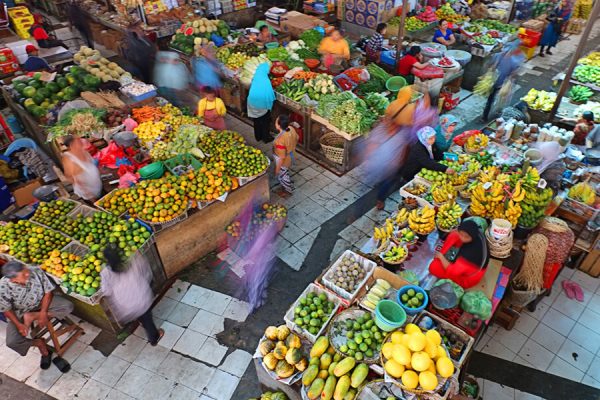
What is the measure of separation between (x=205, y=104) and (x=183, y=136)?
38.7 inches

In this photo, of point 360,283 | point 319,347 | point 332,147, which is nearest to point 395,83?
point 332,147

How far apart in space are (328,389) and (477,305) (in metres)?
1.69

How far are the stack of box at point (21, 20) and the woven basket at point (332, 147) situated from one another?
864cm

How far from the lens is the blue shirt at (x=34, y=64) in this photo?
8.40 metres

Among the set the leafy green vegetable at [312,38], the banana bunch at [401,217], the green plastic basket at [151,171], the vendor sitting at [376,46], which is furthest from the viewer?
the vendor sitting at [376,46]

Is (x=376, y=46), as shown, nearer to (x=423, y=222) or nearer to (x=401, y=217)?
(x=401, y=217)

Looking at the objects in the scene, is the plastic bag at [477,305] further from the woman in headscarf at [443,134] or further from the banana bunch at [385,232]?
the woman in headscarf at [443,134]

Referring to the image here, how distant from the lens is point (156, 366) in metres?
4.81

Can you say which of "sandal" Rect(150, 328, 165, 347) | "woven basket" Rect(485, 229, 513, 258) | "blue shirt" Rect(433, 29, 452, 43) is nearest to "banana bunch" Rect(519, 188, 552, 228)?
"woven basket" Rect(485, 229, 513, 258)

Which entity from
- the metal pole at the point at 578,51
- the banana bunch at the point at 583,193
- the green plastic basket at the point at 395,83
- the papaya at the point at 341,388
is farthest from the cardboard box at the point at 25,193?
the metal pole at the point at 578,51

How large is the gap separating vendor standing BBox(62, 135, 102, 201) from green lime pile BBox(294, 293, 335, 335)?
3467 millimetres

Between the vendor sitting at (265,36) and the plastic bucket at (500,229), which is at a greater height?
the vendor sitting at (265,36)

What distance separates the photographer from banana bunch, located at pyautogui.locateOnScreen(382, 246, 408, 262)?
4508mm

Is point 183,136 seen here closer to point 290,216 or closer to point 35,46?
point 290,216
